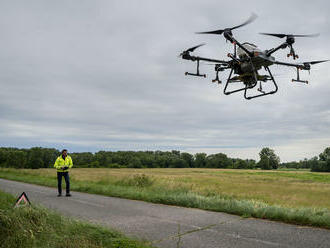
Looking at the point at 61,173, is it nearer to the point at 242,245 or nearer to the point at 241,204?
the point at 241,204

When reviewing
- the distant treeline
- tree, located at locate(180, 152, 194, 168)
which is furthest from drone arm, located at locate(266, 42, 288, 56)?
tree, located at locate(180, 152, 194, 168)

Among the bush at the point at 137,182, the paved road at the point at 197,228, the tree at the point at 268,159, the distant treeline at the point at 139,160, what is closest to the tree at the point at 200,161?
the distant treeline at the point at 139,160

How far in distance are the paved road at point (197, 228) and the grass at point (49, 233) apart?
2.48ft

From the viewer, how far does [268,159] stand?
11075 cm

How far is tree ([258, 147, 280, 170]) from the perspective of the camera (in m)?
110

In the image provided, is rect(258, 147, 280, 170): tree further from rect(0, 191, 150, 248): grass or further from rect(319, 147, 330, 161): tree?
rect(0, 191, 150, 248): grass

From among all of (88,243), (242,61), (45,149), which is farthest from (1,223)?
(45,149)

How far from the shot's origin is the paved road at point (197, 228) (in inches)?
206

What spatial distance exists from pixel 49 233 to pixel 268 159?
114974mm

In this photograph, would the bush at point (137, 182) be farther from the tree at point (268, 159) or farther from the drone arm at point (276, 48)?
the tree at point (268, 159)

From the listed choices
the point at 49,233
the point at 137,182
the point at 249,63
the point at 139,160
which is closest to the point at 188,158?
the point at 139,160

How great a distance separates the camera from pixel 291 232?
601cm

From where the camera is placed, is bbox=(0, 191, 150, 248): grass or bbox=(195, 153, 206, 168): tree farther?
bbox=(195, 153, 206, 168): tree

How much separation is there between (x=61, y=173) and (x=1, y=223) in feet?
25.4
